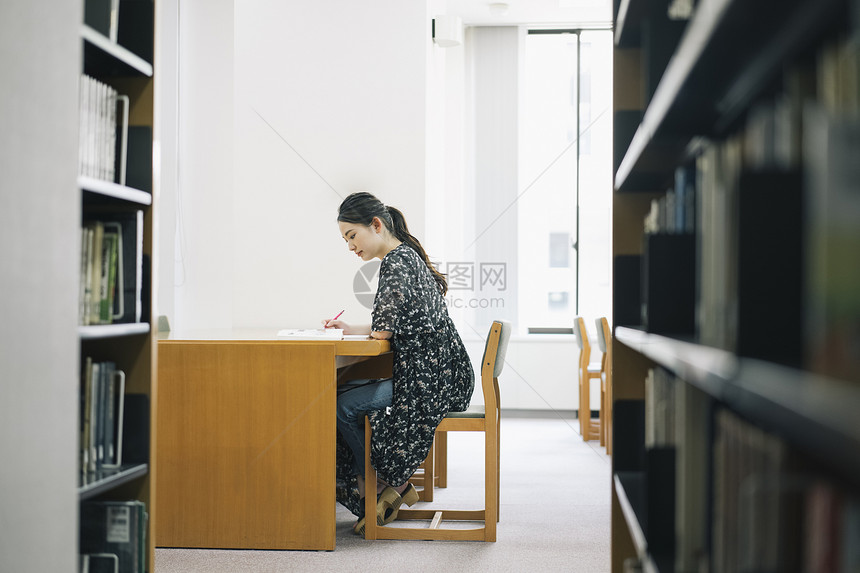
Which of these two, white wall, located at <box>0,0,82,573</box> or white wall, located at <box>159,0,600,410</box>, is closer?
white wall, located at <box>0,0,82,573</box>

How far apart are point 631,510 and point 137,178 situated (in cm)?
125

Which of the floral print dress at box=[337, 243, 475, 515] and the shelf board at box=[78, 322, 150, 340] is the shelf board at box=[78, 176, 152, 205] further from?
the floral print dress at box=[337, 243, 475, 515]

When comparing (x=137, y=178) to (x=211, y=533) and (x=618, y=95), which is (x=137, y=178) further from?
(x=211, y=533)

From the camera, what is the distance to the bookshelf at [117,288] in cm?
152

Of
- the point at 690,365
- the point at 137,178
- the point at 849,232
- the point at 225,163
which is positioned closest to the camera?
the point at 849,232

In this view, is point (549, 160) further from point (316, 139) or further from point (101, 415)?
point (101, 415)

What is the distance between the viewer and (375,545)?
253 cm

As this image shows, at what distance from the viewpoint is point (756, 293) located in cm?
65

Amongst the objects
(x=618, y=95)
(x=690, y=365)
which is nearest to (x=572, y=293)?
(x=618, y=95)

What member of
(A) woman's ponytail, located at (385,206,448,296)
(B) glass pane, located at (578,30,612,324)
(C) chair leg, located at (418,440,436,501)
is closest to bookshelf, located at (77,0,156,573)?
(A) woman's ponytail, located at (385,206,448,296)

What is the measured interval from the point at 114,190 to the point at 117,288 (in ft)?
0.72

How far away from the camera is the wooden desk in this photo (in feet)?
8.04

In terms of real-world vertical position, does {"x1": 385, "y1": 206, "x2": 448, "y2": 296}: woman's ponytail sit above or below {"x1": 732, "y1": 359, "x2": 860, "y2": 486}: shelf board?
above

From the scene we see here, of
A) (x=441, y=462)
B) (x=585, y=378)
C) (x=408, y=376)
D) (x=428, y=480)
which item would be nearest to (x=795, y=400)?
(x=408, y=376)
